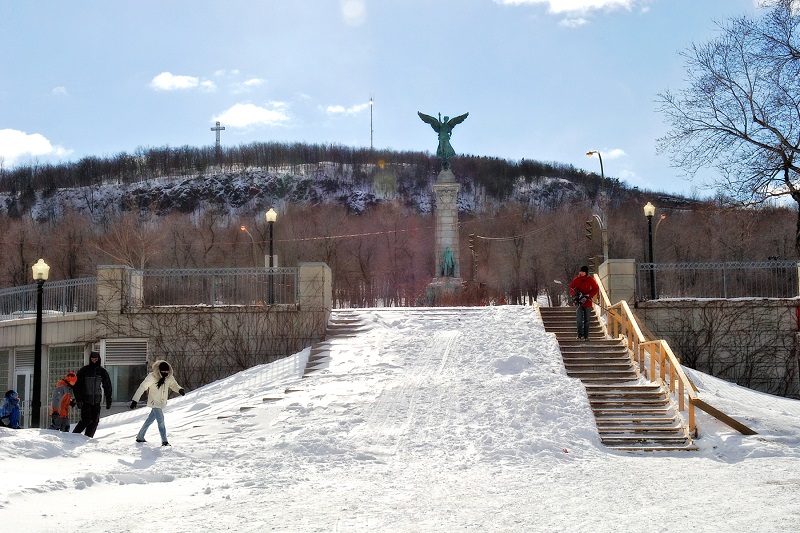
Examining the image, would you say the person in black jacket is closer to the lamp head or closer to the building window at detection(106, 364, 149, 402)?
the lamp head

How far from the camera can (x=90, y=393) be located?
46.5 ft

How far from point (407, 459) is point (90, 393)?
5.67 m

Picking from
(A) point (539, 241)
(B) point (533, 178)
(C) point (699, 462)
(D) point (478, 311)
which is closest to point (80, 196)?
(B) point (533, 178)

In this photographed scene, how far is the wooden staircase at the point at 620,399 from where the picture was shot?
13.4m

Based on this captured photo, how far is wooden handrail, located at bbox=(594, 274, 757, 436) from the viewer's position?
13.5m

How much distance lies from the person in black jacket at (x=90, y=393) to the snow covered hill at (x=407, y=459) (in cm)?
61

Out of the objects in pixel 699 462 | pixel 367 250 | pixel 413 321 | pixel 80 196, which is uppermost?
pixel 80 196

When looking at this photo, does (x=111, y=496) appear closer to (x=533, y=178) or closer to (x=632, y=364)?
(x=632, y=364)

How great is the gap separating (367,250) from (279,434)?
5687cm

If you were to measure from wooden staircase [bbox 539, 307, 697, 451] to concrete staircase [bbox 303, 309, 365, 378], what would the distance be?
16.7 feet

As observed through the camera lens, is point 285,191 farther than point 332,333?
Yes

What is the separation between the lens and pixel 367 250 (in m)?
70.0

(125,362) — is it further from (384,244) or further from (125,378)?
(384,244)

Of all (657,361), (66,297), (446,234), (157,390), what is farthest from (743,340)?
(446,234)
